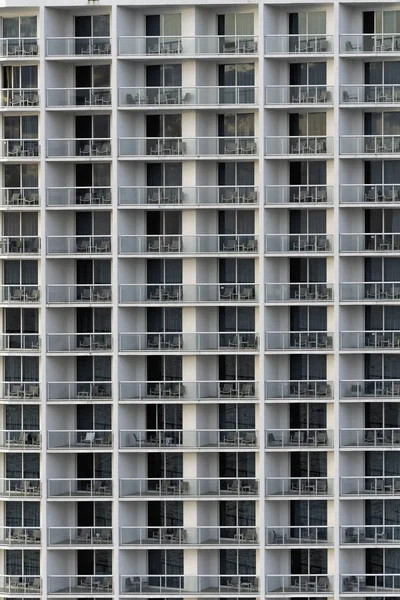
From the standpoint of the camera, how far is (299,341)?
75.8 m

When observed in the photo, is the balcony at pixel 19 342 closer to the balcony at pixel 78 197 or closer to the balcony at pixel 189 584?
the balcony at pixel 78 197

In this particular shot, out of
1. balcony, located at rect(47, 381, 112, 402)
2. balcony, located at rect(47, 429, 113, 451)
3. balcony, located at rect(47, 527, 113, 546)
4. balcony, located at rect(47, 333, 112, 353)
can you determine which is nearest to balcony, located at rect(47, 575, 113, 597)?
balcony, located at rect(47, 527, 113, 546)

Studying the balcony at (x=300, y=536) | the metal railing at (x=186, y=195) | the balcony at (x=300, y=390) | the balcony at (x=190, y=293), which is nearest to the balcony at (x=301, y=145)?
the metal railing at (x=186, y=195)

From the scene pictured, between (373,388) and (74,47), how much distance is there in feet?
59.5

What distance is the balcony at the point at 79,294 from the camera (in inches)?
2985

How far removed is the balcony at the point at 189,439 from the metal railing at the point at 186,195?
9.10 meters

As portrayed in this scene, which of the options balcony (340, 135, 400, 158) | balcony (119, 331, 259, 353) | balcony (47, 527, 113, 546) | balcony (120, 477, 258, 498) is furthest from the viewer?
balcony (47, 527, 113, 546)

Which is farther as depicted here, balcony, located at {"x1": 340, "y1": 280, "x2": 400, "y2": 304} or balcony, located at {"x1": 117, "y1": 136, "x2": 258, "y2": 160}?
balcony, located at {"x1": 117, "y1": 136, "x2": 258, "y2": 160}

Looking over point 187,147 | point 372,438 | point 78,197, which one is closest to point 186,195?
point 187,147

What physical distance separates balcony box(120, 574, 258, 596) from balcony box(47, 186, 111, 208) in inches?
594

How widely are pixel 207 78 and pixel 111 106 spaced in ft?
13.3

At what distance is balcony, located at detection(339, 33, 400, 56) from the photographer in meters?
74.8

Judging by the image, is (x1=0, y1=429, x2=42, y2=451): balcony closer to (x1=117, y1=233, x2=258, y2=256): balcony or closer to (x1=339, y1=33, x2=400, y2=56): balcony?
(x1=117, y1=233, x2=258, y2=256): balcony

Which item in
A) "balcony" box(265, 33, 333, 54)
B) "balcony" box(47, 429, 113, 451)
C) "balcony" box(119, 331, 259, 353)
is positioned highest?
"balcony" box(265, 33, 333, 54)
